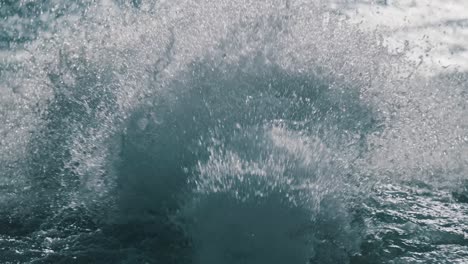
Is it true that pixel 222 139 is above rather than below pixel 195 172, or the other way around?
above

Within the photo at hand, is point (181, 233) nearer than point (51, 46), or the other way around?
point (181, 233)

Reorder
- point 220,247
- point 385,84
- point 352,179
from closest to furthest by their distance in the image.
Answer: point 220,247 < point 352,179 < point 385,84

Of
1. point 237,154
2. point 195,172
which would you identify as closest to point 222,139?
point 237,154

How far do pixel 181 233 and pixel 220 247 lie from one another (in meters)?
0.25

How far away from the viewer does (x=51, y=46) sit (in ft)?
10.6

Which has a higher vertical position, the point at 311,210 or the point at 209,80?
the point at 209,80

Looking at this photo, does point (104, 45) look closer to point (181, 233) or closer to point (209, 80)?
point (209, 80)

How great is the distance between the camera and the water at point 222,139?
2746 millimetres

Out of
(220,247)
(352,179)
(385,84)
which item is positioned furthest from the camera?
(385,84)

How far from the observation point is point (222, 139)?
116 inches

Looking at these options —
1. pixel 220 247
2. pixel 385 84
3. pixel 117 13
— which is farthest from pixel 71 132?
pixel 385 84

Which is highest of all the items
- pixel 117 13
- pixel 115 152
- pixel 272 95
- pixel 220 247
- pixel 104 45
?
pixel 117 13

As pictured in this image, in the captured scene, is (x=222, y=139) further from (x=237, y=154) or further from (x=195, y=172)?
(x=195, y=172)

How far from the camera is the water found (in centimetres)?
275
